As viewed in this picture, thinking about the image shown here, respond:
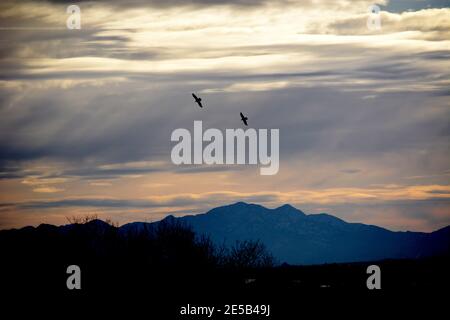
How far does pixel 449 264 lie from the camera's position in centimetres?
6506

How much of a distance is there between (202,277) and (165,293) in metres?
8.93

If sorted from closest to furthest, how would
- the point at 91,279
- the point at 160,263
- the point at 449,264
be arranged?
the point at 449,264 < the point at 91,279 < the point at 160,263

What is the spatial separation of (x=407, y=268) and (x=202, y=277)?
655 inches
